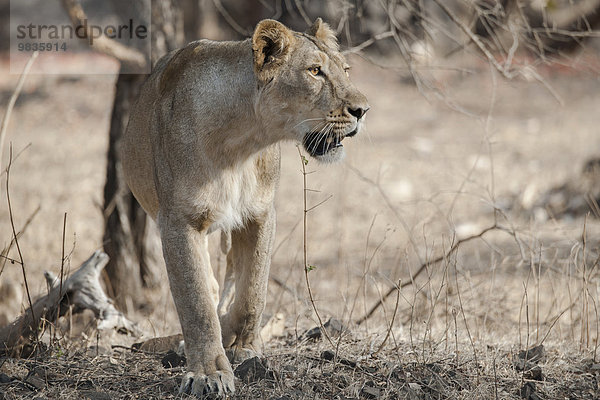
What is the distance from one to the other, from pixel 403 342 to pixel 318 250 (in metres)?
4.94

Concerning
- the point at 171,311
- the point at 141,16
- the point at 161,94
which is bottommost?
the point at 171,311

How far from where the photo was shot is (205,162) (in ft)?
13.6

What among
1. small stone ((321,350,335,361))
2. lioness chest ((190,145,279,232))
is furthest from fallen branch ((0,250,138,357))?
small stone ((321,350,335,361))

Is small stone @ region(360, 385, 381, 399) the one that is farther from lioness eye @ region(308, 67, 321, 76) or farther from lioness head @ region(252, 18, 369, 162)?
lioness eye @ region(308, 67, 321, 76)

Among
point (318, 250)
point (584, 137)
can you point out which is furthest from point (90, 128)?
point (584, 137)

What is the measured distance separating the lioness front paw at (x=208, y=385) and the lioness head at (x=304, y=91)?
3.95 ft

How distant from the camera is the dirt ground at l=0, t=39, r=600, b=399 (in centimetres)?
418

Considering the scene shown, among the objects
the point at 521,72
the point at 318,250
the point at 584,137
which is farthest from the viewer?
the point at 584,137

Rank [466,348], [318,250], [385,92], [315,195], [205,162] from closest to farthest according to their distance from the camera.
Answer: [205,162]
[466,348]
[318,250]
[315,195]
[385,92]

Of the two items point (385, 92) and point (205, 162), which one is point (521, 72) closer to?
point (205, 162)

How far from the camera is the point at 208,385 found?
3.79 metres

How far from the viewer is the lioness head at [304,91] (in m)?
4.01

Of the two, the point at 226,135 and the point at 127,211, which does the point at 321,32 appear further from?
the point at 127,211

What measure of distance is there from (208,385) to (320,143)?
4.30 ft
